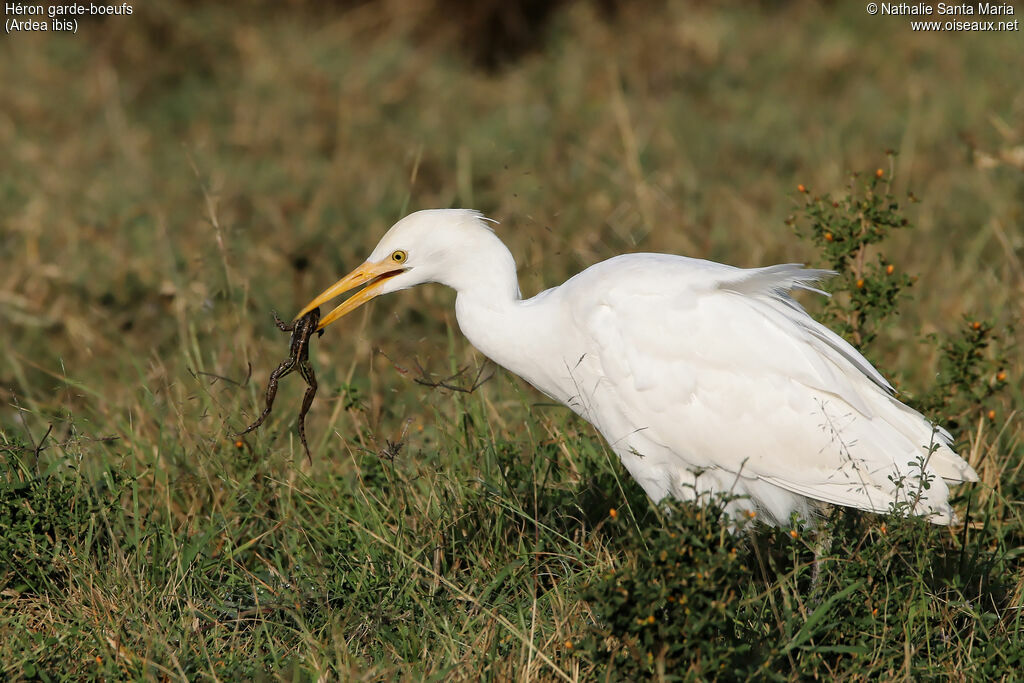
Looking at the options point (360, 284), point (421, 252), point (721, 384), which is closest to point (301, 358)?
point (360, 284)

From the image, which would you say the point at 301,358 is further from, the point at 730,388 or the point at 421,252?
the point at 730,388

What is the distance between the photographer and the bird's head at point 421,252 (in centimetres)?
362

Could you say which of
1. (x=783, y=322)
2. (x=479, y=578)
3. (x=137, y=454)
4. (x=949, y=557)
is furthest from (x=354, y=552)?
(x=949, y=557)

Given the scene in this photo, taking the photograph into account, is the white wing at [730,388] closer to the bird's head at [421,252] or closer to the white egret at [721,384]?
the white egret at [721,384]

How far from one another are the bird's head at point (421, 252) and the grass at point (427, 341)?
0.50 metres

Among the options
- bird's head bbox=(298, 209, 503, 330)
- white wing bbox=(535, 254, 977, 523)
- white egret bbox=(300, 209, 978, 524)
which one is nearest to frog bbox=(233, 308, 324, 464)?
bird's head bbox=(298, 209, 503, 330)

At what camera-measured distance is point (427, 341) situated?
528cm

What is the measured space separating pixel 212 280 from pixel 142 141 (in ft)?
10.3

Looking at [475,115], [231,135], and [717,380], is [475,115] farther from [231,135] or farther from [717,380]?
[717,380]

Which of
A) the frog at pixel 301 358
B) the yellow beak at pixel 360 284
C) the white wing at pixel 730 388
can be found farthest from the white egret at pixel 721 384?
the frog at pixel 301 358

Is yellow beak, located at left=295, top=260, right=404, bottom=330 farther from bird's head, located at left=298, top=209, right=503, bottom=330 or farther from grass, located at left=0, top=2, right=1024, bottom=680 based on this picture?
grass, located at left=0, top=2, right=1024, bottom=680

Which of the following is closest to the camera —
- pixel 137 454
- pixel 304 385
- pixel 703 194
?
pixel 137 454

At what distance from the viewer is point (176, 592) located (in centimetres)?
330

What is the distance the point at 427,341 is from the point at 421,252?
1.68m
